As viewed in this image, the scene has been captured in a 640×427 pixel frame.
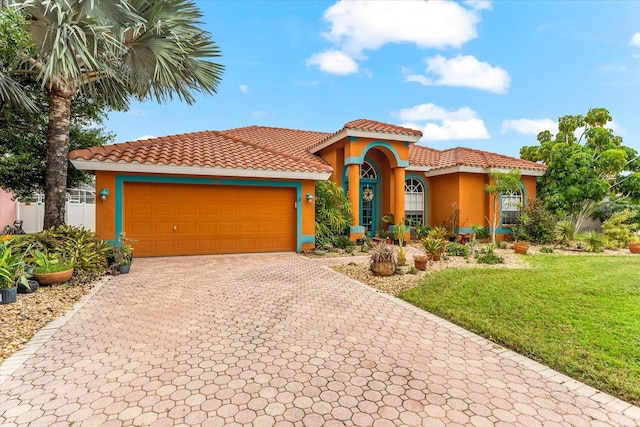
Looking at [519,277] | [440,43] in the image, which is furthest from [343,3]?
[519,277]

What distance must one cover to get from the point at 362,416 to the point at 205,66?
10.4 meters

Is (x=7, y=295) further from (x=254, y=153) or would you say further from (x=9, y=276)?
(x=254, y=153)

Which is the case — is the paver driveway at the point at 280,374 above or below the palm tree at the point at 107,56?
below

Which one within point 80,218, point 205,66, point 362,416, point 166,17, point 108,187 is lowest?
point 362,416

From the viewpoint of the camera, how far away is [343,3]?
12961 millimetres

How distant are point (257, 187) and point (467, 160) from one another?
33.7 ft

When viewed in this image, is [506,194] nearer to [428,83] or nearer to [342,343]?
[428,83]

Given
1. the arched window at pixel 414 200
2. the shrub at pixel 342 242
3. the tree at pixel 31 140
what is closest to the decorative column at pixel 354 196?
the shrub at pixel 342 242

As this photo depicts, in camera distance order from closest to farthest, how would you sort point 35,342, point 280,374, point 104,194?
point 280,374 → point 35,342 → point 104,194

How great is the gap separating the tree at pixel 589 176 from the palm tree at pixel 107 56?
16263mm

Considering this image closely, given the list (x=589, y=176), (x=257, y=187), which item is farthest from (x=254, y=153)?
(x=589, y=176)

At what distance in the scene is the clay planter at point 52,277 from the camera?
6.47 meters

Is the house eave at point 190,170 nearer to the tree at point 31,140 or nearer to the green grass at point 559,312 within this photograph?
the tree at point 31,140

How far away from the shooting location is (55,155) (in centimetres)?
845
